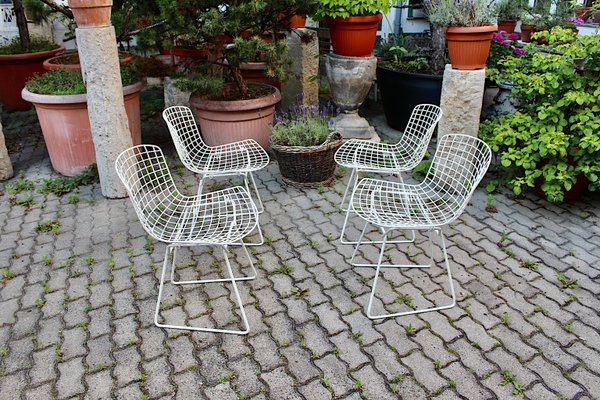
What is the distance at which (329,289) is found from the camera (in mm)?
2943

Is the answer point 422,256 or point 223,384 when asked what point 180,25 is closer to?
point 422,256

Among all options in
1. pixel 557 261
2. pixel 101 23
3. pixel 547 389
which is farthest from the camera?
pixel 101 23

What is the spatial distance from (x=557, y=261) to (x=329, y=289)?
1514 millimetres

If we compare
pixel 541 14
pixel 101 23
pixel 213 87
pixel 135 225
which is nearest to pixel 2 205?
pixel 135 225

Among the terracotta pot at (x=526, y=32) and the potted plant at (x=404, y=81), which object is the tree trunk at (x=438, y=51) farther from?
the terracotta pot at (x=526, y=32)

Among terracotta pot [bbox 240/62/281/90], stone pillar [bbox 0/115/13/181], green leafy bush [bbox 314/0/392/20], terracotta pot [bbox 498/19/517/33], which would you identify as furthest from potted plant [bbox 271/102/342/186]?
terracotta pot [bbox 498/19/517/33]

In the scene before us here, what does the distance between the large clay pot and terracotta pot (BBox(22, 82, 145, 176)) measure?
8.31 feet

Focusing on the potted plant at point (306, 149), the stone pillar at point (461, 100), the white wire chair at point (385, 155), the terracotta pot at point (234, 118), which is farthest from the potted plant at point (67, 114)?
the stone pillar at point (461, 100)

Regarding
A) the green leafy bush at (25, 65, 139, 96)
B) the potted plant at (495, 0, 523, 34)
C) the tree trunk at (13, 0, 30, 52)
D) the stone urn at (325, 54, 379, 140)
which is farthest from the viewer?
the potted plant at (495, 0, 523, 34)

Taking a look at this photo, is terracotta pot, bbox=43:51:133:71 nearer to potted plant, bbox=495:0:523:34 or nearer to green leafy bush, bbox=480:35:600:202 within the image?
green leafy bush, bbox=480:35:600:202

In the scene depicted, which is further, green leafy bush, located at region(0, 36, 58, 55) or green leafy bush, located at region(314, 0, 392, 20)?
green leafy bush, located at region(0, 36, 58, 55)

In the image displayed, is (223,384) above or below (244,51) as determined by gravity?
below

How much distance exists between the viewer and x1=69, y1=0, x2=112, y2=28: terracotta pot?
348 cm

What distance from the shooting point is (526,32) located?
6.20 meters
